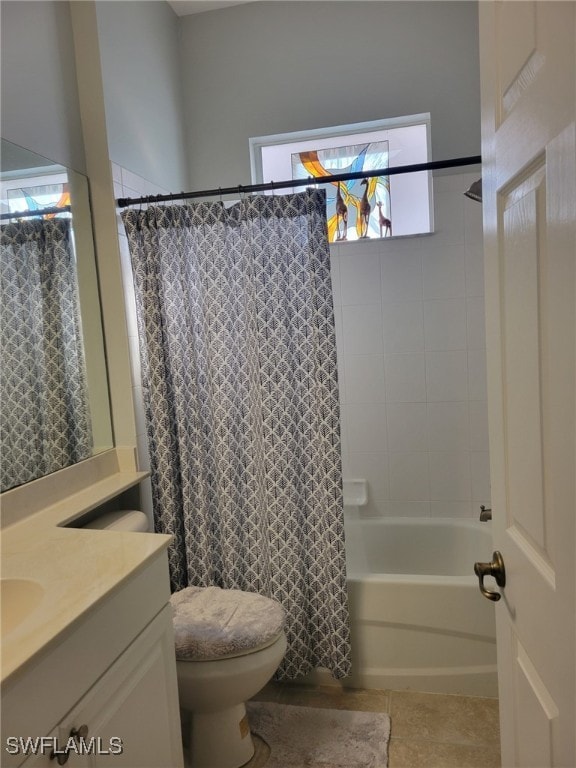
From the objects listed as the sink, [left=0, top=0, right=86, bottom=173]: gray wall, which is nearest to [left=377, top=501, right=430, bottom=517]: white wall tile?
the sink

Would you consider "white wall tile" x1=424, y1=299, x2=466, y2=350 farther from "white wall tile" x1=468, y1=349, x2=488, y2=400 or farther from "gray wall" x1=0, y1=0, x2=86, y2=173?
"gray wall" x1=0, y1=0, x2=86, y2=173

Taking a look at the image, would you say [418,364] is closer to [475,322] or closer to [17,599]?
[475,322]

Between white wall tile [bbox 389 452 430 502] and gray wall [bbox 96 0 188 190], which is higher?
gray wall [bbox 96 0 188 190]

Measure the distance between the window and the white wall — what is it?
11 cm

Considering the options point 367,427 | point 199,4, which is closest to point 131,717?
point 367,427

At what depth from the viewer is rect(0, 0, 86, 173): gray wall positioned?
1.63 metres

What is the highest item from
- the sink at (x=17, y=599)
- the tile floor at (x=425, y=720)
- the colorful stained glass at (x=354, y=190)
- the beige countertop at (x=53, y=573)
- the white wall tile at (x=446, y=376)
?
the colorful stained glass at (x=354, y=190)

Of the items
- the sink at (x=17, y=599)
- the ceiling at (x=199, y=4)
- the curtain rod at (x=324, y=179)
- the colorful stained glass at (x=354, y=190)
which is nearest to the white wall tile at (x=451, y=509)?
the colorful stained glass at (x=354, y=190)

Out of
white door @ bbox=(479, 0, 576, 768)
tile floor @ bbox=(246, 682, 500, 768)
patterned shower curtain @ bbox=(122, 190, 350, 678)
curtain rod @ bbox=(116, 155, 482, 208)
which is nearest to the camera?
white door @ bbox=(479, 0, 576, 768)

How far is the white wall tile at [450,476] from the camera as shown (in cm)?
267

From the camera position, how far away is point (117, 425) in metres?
2.08

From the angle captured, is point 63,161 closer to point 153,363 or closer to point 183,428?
point 153,363

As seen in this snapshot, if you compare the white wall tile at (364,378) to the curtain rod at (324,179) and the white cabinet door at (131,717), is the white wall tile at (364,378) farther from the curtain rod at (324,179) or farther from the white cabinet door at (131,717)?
the white cabinet door at (131,717)

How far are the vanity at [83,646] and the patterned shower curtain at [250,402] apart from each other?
606mm
